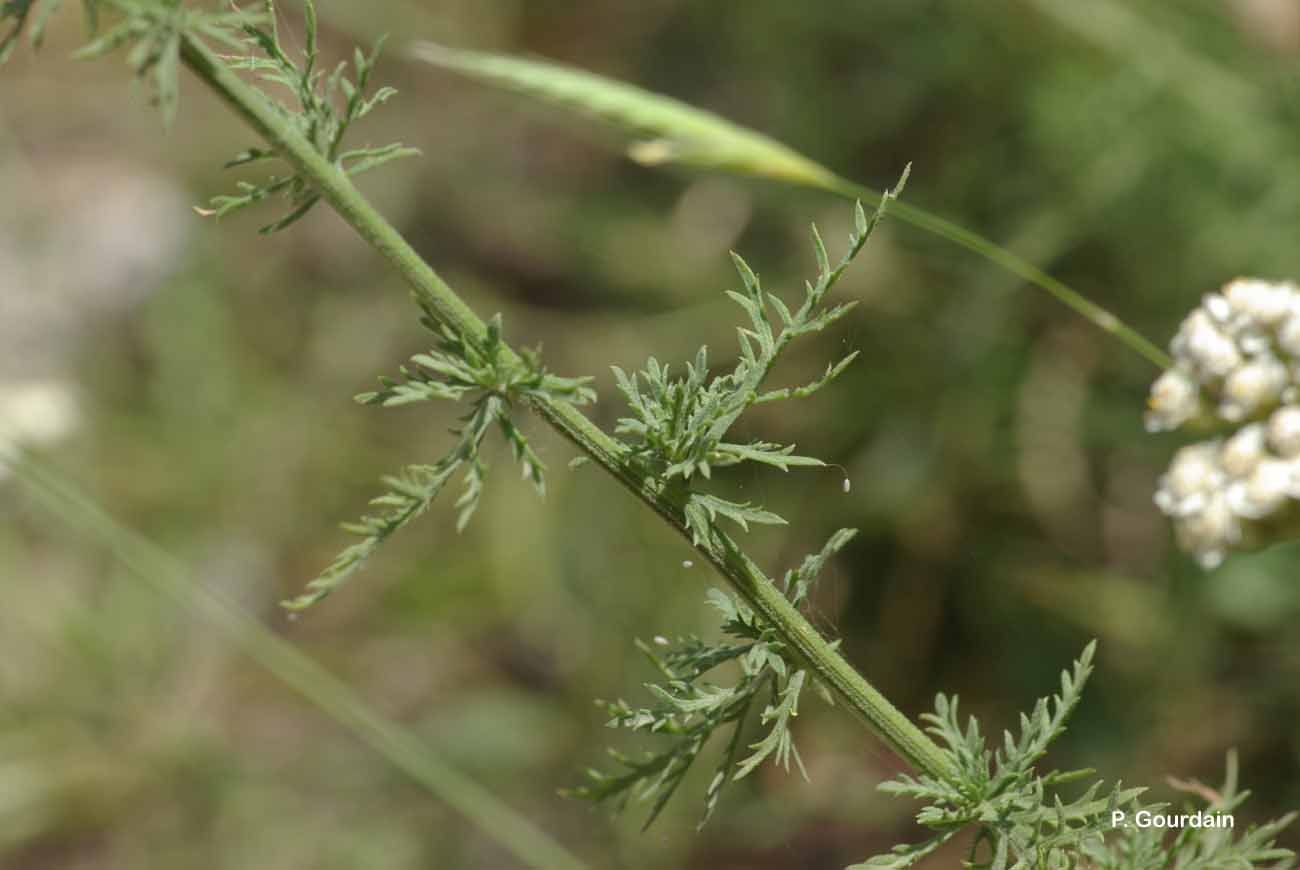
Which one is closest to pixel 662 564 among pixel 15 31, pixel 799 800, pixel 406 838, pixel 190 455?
pixel 799 800

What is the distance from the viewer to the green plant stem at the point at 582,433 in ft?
3.19

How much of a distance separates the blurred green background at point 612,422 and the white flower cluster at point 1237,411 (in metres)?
1.27

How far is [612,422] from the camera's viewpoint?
10.5 ft

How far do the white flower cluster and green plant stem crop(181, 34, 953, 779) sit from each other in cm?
37

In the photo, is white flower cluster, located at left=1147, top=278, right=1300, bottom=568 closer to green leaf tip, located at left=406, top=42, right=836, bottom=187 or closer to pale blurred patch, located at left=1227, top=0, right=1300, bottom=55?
green leaf tip, located at left=406, top=42, right=836, bottom=187

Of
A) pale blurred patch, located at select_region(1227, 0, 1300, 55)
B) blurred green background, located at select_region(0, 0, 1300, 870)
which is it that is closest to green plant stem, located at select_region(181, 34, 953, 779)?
blurred green background, located at select_region(0, 0, 1300, 870)

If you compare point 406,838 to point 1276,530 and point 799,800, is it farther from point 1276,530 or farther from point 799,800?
point 1276,530

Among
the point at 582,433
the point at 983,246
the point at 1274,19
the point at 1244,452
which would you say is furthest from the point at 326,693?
the point at 1274,19

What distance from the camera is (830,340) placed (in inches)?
121

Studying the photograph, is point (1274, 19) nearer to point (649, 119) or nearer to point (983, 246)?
point (983, 246)

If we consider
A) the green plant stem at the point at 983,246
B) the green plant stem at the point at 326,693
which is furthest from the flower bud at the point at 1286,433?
the green plant stem at the point at 326,693

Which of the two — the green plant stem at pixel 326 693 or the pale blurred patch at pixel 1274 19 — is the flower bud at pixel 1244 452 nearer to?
the green plant stem at pixel 326 693

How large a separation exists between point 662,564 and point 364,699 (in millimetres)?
871

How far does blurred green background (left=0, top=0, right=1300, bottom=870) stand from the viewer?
2.56 m
